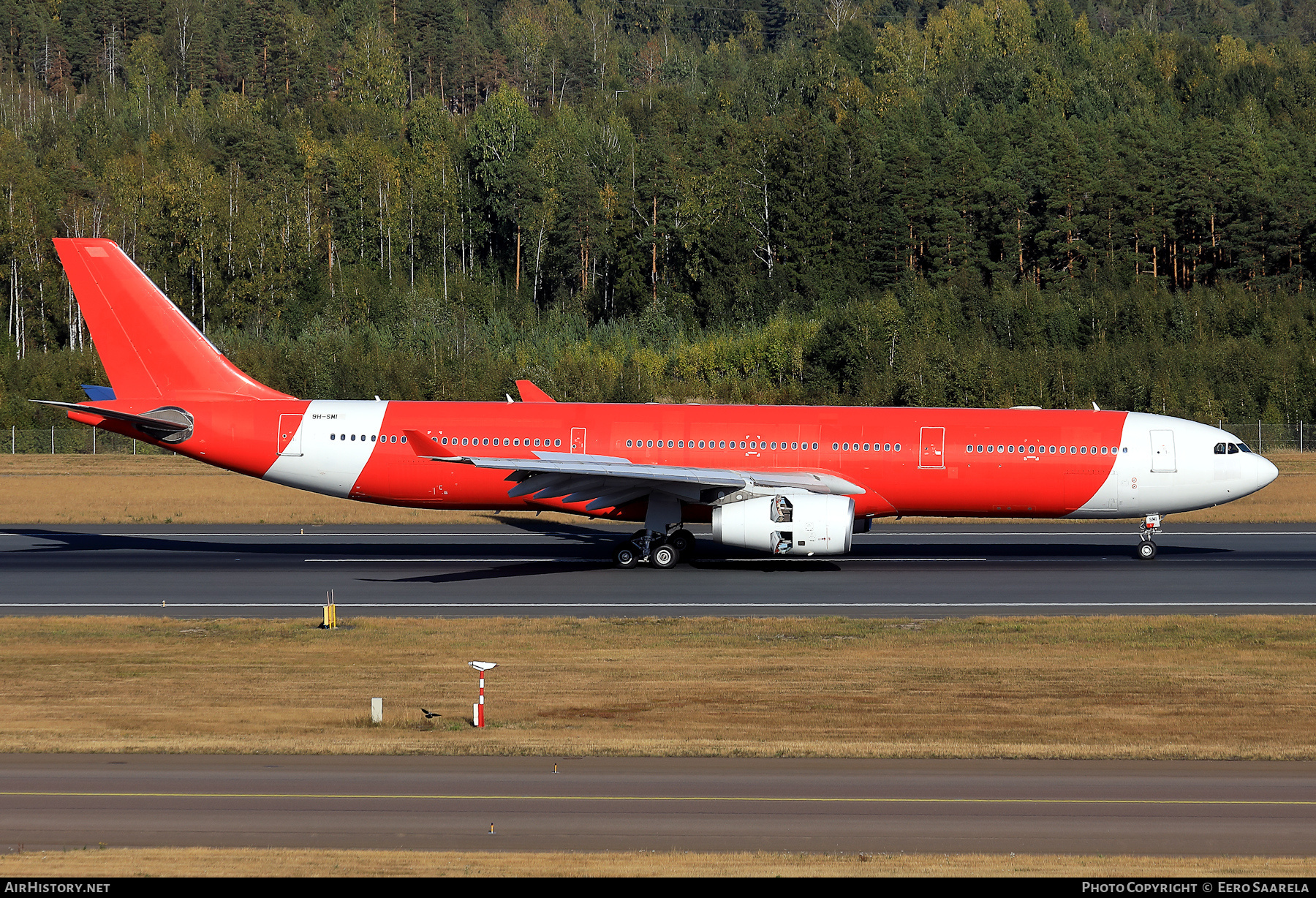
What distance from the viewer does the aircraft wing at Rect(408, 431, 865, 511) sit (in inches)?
1149

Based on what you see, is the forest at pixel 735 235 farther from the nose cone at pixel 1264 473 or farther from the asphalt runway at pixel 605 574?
the nose cone at pixel 1264 473

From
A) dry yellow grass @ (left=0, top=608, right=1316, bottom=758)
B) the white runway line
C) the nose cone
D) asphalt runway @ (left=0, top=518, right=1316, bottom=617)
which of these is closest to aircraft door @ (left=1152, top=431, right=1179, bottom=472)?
the nose cone

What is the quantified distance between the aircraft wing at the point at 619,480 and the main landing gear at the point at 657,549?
4.16 ft

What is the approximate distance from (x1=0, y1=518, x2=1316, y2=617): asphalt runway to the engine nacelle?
0.91 meters

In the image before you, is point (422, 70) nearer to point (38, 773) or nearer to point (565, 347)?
point (565, 347)

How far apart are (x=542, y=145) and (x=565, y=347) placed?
37.3 metres

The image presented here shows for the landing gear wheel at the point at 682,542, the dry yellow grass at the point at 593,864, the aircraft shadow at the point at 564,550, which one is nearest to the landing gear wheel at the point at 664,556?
the landing gear wheel at the point at 682,542

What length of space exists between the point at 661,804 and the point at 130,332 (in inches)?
963

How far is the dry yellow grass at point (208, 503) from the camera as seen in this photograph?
43.1 m

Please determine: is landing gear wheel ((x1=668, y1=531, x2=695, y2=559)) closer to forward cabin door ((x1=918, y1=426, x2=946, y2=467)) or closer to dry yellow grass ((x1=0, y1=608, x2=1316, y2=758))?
forward cabin door ((x1=918, y1=426, x2=946, y2=467))

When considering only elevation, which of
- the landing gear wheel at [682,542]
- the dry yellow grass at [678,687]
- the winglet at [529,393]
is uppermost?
the winglet at [529,393]

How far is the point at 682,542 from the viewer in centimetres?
3186

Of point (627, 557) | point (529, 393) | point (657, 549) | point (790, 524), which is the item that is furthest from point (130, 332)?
point (790, 524)

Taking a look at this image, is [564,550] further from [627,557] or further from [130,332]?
[130,332]
